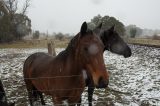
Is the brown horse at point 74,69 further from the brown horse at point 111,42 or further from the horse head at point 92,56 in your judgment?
the brown horse at point 111,42

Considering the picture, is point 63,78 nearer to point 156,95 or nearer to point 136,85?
point 156,95

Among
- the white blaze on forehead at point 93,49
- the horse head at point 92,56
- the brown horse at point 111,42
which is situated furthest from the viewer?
the brown horse at point 111,42

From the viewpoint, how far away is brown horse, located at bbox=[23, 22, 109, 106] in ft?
11.4

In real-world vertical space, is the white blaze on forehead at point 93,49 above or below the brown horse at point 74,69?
above

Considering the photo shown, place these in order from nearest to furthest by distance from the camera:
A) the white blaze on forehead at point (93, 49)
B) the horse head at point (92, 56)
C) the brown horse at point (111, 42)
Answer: the horse head at point (92, 56) → the white blaze on forehead at point (93, 49) → the brown horse at point (111, 42)

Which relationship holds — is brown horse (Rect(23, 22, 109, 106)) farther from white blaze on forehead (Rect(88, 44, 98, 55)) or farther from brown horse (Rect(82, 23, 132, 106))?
brown horse (Rect(82, 23, 132, 106))

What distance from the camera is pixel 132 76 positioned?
10.7 m

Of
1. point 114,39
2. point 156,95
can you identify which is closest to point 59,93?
point 114,39

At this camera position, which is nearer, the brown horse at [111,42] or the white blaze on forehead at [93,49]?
the white blaze on forehead at [93,49]

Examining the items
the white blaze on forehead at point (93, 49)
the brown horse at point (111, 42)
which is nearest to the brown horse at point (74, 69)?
the white blaze on forehead at point (93, 49)

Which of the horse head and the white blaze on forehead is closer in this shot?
the horse head

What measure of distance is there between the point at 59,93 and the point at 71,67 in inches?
20.3

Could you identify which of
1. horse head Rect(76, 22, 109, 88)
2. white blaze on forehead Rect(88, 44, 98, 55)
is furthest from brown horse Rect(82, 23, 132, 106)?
white blaze on forehead Rect(88, 44, 98, 55)

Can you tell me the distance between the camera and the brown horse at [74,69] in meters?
3.47
